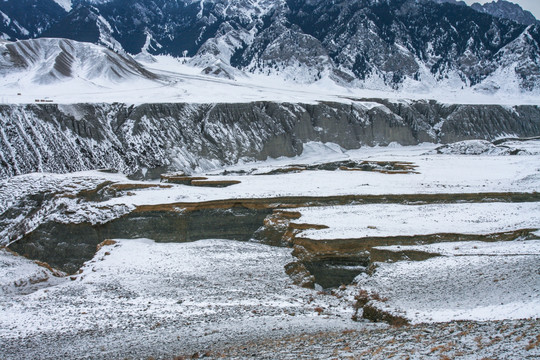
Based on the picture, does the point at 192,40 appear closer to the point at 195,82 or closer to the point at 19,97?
the point at 195,82

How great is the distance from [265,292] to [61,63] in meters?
85.0

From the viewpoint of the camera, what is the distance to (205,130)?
6044 centimetres

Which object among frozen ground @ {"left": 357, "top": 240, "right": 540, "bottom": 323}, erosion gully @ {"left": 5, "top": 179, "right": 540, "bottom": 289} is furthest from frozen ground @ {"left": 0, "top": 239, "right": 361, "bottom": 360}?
erosion gully @ {"left": 5, "top": 179, "right": 540, "bottom": 289}

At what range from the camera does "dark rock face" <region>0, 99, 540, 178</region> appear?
158 ft

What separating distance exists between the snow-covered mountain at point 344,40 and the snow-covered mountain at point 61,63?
3363cm

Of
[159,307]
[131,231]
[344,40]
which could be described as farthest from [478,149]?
[344,40]

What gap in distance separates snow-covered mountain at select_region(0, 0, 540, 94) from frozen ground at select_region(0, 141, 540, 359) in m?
97.2

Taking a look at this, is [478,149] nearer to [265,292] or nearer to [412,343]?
[265,292]

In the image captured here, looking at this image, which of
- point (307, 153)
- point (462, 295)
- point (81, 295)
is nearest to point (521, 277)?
point (462, 295)

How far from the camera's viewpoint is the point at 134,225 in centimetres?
2417

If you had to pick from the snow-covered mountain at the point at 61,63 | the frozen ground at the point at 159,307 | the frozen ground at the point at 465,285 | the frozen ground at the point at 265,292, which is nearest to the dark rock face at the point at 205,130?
the frozen ground at the point at 265,292

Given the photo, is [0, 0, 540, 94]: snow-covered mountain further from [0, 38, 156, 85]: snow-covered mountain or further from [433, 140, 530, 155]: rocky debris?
[433, 140, 530, 155]: rocky debris

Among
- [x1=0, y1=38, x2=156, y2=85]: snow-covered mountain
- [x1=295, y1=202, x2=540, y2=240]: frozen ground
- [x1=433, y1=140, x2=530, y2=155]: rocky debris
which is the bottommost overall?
[x1=295, y1=202, x2=540, y2=240]: frozen ground

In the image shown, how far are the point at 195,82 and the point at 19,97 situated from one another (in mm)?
41958
